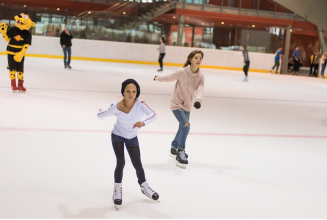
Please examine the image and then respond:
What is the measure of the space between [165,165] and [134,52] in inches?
596

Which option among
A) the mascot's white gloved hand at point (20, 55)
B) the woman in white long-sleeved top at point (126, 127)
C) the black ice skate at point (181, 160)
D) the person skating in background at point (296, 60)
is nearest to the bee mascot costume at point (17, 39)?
the mascot's white gloved hand at point (20, 55)

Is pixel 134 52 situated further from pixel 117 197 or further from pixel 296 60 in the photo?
pixel 117 197

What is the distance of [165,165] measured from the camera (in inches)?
136

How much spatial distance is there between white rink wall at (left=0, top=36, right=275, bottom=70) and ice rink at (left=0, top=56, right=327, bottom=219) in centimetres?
1059

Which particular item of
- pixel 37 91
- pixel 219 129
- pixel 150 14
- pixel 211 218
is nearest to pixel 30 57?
pixel 150 14

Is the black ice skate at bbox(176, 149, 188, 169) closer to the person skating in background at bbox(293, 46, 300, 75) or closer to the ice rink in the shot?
the ice rink

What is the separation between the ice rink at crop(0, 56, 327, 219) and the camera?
98.2 inches

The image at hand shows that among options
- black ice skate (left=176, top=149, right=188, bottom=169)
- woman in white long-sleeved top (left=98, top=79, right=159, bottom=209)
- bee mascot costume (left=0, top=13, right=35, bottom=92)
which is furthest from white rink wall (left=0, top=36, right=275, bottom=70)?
woman in white long-sleeved top (left=98, top=79, right=159, bottom=209)

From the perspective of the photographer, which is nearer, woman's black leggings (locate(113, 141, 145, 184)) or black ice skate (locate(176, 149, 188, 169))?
woman's black leggings (locate(113, 141, 145, 184))

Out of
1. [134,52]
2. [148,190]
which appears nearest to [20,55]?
[148,190]

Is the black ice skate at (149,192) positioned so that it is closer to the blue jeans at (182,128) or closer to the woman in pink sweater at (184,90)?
the woman in pink sweater at (184,90)

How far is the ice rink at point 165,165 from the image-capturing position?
8.18 feet

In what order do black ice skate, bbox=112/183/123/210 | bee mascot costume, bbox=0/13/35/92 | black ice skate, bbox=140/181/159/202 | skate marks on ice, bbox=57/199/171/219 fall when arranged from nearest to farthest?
skate marks on ice, bbox=57/199/171/219
black ice skate, bbox=112/183/123/210
black ice skate, bbox=140/181/159/202
bee mascot costume, bbox=0/13/35/92

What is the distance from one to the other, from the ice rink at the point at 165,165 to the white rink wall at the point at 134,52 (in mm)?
10594
